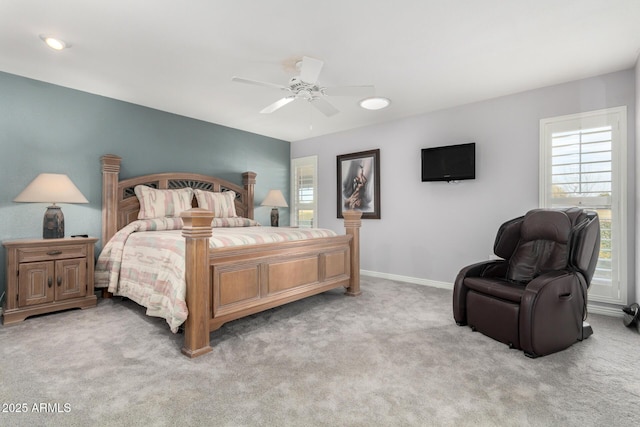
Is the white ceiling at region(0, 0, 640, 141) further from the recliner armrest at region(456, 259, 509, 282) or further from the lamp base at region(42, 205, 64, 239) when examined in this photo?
the recliner armrest at region(456, 259, 509, 282)

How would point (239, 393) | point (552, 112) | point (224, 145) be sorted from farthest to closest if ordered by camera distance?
point (224, 145), point (552, 112), point (239, 393)

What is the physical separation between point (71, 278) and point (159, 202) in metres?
1.25

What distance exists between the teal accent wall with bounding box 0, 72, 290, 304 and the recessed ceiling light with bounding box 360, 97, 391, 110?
2528mm

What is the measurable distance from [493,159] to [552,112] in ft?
2.49

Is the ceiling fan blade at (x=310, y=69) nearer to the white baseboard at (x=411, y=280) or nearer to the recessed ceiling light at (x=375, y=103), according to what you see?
the recessed ceiling light at (x=375, y=103)

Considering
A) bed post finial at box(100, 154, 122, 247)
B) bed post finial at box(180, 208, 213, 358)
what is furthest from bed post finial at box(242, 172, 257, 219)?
bed post finial at box(180, 208, 213, 358)

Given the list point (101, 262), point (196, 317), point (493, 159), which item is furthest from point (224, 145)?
point (493, 159)

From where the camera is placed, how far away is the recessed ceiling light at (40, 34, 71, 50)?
262cm

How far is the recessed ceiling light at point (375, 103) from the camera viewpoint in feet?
12.9

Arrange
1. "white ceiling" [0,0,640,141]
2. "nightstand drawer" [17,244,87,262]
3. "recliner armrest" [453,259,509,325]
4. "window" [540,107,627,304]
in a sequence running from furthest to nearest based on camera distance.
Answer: "window" [540,107,627,304]
"nightstand drawer" [17,244,87,262]
"recliner armrest" [453,259,509,325]
"white ceiling" [0,0,640,141]

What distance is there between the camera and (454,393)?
6.04 feet

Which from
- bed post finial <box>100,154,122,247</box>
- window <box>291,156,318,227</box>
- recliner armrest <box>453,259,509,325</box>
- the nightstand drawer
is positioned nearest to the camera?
recliner armrest <box>453,259,509,325</box>

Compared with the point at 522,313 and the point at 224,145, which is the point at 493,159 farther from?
the point at 224,145

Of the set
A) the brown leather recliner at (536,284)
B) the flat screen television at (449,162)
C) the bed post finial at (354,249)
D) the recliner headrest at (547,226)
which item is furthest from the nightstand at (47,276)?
the recliner headrest at (547,226)
